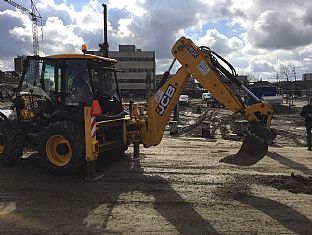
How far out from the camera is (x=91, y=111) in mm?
8359

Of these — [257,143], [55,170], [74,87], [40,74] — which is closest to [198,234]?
[257,143]

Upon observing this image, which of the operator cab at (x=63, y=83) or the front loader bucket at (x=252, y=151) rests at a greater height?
the operator cab at (x=63, y=83)

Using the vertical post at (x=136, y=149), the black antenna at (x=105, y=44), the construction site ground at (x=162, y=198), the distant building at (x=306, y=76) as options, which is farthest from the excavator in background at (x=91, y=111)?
the distant building at (x=306, y=76)

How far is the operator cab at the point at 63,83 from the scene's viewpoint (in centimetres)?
918

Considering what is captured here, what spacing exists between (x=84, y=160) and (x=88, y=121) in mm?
1001

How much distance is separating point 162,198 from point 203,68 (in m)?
3.18

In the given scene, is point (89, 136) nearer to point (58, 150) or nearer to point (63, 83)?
point (58, 150)

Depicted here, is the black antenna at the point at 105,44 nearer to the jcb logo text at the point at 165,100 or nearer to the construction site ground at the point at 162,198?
the construction site ground at the point at 162,198

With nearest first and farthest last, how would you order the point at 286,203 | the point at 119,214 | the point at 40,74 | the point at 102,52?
1. the point at 119,214
2. the point at 286,203
3. the point at 40,74
4. the point at 102,52

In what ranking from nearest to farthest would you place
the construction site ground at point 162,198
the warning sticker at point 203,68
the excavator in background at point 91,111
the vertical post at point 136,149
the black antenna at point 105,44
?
the construction site ground at point 162,198 < the excavator in background at point 91,111 < the warning sticker at point 203,68 < the vertical post at point 136,149 < the black antenna at point 105,44

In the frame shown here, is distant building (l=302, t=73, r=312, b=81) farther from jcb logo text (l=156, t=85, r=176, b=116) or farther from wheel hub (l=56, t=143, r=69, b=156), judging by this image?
wheel hub (l=56, t=143, r=69, b=156)

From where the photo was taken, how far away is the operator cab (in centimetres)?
918

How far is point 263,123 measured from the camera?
852 cm

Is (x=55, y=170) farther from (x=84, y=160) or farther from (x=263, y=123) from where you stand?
(x=263, y=123)
